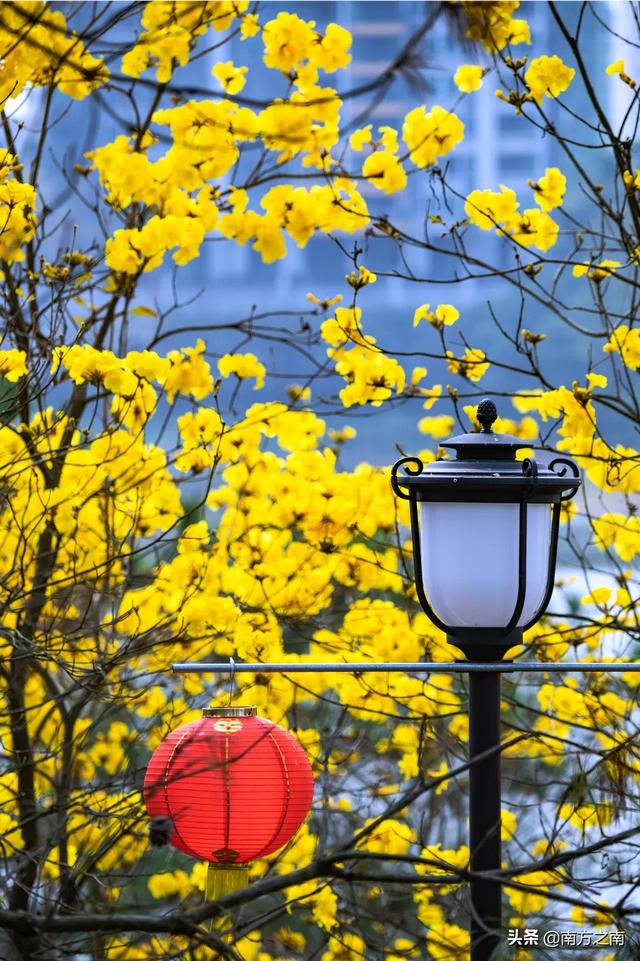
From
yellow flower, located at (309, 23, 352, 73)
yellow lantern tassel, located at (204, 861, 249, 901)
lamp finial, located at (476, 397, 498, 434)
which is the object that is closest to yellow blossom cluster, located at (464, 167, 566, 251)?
yellow flower, located at (309, 23, 352, 73)

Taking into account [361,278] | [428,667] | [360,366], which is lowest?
[428,667]

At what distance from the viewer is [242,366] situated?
3.61 meters

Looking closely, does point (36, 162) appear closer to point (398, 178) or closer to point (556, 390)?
point (398, 178)

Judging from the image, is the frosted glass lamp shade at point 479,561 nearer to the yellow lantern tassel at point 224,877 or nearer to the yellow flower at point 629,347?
the yellow lantern tassel at point 224,877

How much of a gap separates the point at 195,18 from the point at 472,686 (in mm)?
1954

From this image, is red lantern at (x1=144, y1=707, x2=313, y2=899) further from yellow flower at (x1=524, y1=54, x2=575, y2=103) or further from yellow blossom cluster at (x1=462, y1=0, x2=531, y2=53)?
yellow flower at (x1=524, y1=54, x2=575, y2=103)

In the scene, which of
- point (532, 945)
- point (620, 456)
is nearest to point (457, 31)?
point (532, 945)

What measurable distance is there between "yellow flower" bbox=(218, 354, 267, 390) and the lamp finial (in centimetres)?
135

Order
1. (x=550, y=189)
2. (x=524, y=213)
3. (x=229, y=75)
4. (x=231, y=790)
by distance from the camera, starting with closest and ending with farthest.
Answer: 1. (x=231, y=790)
2. (x=550, y=189)
3. (x=524, y=213)
4. (x=229, y=75)

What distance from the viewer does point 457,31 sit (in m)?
1.47

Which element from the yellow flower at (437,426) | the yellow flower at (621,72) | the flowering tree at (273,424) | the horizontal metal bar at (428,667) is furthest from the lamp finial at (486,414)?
the yellow flower at (437,426)

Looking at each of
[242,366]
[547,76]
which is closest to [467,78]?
[547,76]

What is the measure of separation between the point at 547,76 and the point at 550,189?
28 centimetres

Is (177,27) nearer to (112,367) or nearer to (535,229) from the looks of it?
(112,367)
